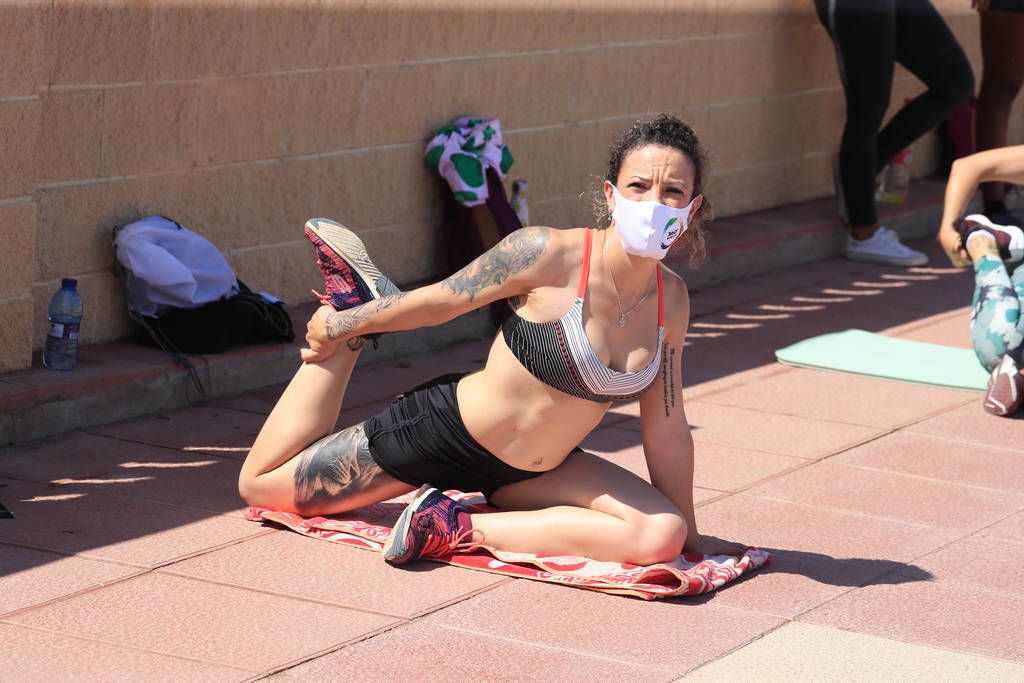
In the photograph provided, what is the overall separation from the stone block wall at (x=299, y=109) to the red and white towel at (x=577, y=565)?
5.08 ft

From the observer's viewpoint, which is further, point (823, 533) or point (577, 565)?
point (823, 533)

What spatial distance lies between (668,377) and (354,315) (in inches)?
33.3

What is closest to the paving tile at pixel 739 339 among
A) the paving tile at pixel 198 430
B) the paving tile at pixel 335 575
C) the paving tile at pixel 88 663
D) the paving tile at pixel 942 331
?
the paving tile at pixel 942 331

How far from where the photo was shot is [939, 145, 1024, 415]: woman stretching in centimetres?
595

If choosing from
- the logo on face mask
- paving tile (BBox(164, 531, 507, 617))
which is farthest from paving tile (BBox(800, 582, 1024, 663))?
the logo on face mask

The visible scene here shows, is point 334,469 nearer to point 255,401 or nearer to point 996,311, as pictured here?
point 255,401

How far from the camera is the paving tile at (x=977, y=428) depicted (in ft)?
18.5

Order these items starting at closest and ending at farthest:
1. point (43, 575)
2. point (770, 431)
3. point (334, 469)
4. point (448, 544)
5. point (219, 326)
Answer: point (43, 575) → point (448, 544) → point (334, 469) → point (770, 431) → point (219, 326)

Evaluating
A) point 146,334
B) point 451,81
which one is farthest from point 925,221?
point 146,334

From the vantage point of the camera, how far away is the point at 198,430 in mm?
5426

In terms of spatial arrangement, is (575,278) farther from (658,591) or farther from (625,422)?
(625,422)

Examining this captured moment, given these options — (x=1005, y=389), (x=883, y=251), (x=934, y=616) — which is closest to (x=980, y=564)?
(x=934, y=616)

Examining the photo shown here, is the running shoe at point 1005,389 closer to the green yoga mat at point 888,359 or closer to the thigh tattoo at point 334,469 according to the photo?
the green yoga mat at point 888,359

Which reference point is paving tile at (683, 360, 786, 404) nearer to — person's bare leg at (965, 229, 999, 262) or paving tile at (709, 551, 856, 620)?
person's bare leg at (965, 229, 999, 262)
